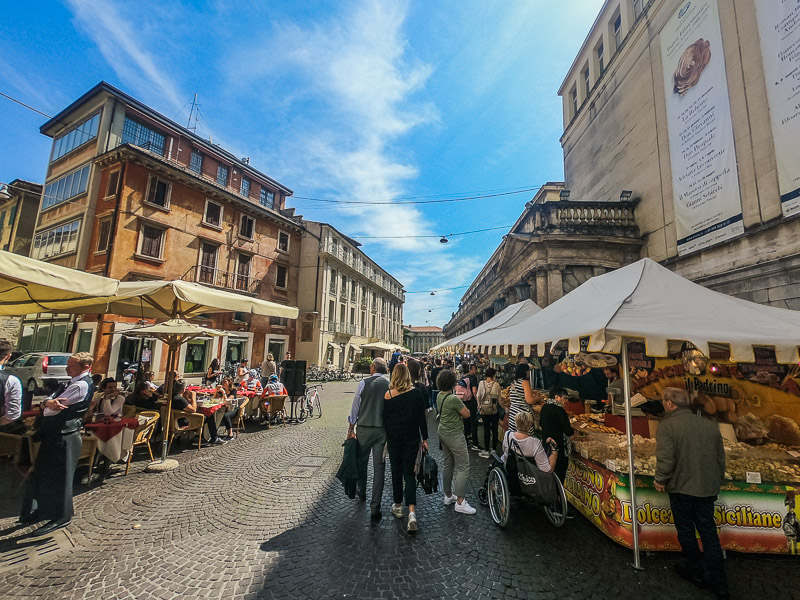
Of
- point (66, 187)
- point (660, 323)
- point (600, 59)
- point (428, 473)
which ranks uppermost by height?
point (600, 59)

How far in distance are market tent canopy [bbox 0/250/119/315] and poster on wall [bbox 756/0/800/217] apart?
11716 millimetres

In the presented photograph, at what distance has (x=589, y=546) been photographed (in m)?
3.26

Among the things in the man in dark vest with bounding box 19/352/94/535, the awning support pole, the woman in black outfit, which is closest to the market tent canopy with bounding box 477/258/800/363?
the awning support pole

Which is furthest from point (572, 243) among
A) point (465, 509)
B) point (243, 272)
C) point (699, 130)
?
point (243, 272)

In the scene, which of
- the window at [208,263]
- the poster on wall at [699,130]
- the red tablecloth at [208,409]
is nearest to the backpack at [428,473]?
the red tablecloth at [208,409]

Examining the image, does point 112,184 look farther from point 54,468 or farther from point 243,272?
point 54,468

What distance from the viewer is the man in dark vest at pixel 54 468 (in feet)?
11.2

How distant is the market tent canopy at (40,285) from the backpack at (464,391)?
5.88m

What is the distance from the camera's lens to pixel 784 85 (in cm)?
623

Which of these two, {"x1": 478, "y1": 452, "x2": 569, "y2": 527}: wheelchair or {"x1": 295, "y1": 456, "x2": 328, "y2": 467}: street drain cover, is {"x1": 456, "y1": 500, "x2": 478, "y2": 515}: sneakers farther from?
{"x1": 295, "y1": 456, "x2": 328, "y2": 467}: street drain cover

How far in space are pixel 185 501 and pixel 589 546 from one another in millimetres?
4733

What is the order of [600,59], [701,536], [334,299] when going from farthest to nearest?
[334,299]
[600,59]
[701,536]

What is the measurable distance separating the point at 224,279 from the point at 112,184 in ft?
24.3

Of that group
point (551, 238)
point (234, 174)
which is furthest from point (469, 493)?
point (234, 174)
